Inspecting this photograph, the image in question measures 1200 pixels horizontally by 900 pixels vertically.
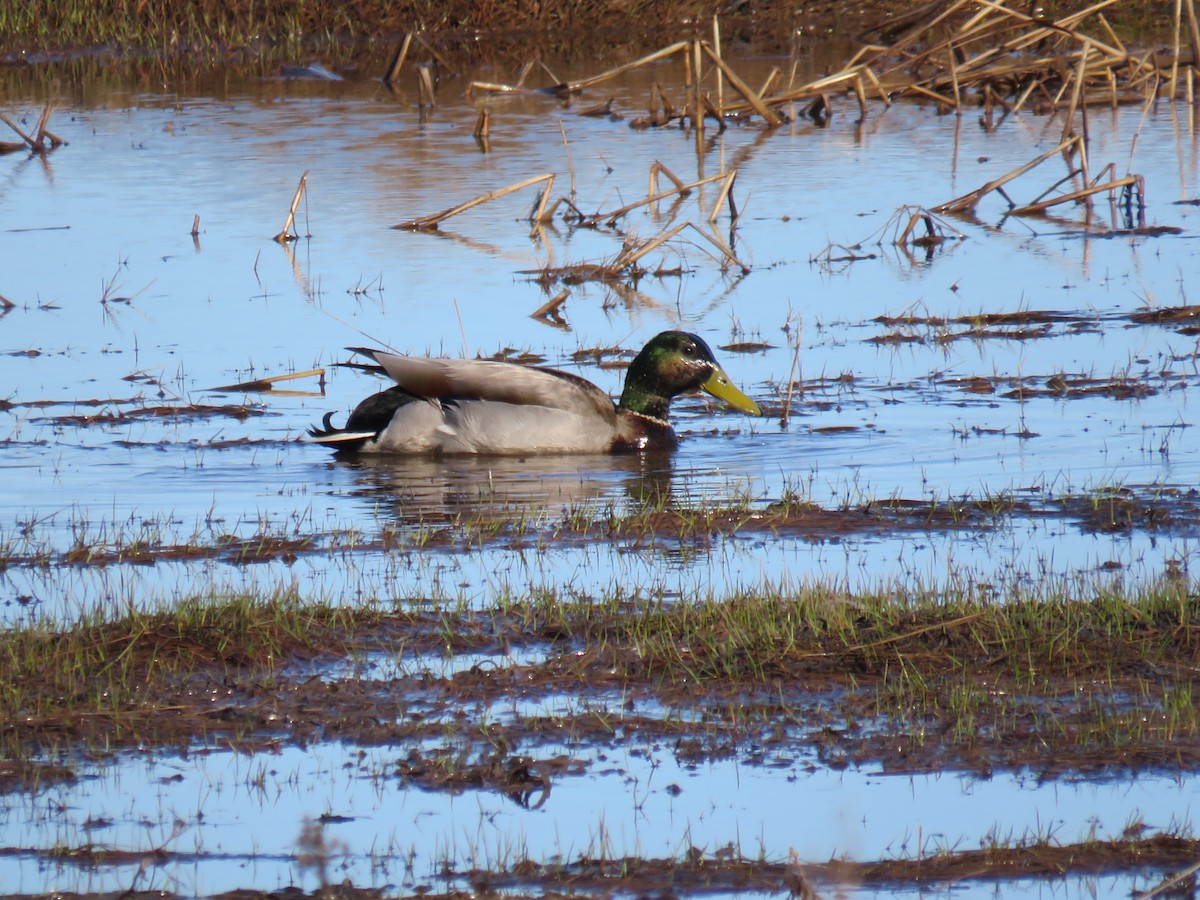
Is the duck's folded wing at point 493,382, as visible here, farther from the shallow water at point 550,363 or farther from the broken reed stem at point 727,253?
the broken reed stem at point 727,253

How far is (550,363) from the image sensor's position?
11.1m

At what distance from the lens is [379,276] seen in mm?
13656

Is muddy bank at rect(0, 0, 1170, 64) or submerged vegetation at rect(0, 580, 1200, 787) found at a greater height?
muddy bank at rect(0, 0, 1170, 64)

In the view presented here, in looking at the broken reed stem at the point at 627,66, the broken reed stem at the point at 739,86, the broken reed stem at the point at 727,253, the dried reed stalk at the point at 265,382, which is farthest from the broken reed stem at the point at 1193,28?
the dried reed stalk at the point at 265,382

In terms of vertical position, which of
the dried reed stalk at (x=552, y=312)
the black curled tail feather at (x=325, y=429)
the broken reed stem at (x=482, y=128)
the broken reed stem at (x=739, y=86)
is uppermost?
the broken reed stem at (x=739, y=86)

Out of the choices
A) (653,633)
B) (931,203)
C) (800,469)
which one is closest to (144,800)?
(653,633)

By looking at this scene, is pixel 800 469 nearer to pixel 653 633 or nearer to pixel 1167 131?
pixel 653 633

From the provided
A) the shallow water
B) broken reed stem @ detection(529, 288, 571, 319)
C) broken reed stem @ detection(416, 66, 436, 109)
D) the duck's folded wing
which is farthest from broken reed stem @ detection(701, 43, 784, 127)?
the duck's folded wing

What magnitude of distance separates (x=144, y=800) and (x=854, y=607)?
2204 mm

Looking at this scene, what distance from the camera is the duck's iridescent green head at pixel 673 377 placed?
32.3ft

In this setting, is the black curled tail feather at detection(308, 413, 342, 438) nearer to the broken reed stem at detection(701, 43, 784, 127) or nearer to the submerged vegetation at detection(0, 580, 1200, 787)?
the submerged vegetation at detection(0, 580, 1200, 787)

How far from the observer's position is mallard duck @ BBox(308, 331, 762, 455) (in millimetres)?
9445

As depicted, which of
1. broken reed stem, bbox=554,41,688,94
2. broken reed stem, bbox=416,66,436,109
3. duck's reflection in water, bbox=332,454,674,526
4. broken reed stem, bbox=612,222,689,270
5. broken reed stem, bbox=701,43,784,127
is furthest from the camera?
broken reed stem, bbox=416,66,436,109

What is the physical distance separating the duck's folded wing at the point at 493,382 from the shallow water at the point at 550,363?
340mm
